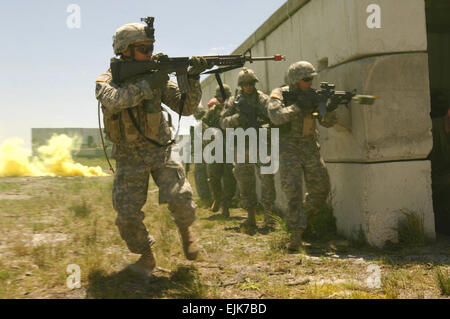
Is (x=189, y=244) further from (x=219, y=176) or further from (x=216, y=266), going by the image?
(x=219, y=176)

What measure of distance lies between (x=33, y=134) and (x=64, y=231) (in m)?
26.1

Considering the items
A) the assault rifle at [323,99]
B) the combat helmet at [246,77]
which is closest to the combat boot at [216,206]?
the combat helmet at [246,77]

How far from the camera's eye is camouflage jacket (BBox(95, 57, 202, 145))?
3.28 metres

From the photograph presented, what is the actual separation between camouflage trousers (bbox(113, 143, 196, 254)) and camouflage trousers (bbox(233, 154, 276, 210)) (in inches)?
88.7

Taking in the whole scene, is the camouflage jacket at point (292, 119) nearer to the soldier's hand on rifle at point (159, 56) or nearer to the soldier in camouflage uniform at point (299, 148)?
the soldier in camouflage uniform at point (299, 148)

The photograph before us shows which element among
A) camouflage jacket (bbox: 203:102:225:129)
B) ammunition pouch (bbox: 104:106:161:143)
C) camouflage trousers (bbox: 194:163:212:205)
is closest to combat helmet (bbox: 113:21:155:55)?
ammunition pouch (bbox: 104:106:161:143)

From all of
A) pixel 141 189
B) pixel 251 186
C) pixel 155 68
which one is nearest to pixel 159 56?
pixel 155 68

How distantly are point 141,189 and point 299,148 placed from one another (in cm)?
191

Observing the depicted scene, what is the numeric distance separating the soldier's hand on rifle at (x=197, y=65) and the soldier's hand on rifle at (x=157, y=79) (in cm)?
23

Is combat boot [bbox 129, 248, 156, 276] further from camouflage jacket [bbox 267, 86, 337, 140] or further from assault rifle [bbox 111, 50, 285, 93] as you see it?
camouflage jacket [bbox 267, 86, 337, 140]

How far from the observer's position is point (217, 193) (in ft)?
23.9

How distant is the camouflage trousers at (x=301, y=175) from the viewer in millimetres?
4504

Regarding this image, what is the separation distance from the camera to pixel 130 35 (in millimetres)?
3482
